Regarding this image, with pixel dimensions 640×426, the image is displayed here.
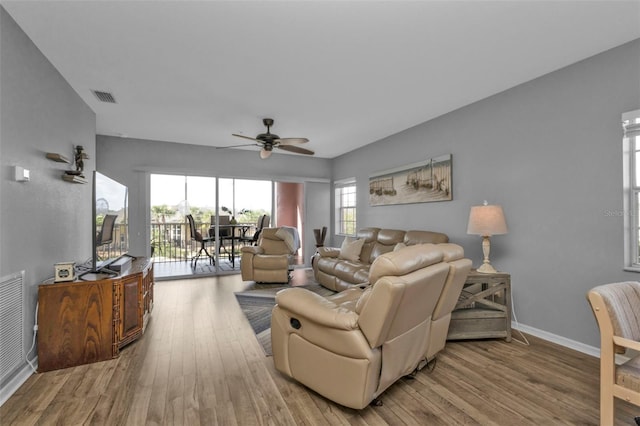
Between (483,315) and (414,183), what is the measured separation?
236 centimetres

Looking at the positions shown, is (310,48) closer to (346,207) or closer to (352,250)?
(352,250)

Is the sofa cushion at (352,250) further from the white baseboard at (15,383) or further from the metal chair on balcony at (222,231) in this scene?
the white baseboard at (15,383)

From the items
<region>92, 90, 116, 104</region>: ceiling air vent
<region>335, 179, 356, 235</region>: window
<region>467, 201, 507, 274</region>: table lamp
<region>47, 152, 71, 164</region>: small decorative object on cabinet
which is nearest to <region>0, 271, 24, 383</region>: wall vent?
<region>47, 152, 71, 164</region>: small decorative object on cabinet

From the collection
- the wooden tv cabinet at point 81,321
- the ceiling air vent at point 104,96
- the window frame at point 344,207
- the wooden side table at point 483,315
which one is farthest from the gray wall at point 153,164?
the wooden side table at point 483,315

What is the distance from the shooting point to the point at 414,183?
4746 millimetres

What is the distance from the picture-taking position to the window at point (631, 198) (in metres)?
2.48

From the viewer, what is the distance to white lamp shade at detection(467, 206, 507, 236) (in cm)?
301

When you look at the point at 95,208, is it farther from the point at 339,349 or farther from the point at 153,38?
the point at 339,349

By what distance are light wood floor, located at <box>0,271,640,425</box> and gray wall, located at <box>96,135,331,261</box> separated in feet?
10.9

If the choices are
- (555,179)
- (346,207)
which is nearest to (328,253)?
(346,207)

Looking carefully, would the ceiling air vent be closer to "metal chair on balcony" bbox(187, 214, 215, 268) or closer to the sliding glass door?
the sliding glass door

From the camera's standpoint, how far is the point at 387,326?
1.69m

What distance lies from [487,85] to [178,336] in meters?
4.25

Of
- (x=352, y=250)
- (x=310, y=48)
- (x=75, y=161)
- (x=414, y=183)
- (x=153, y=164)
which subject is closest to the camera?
(x=310, y=48)
